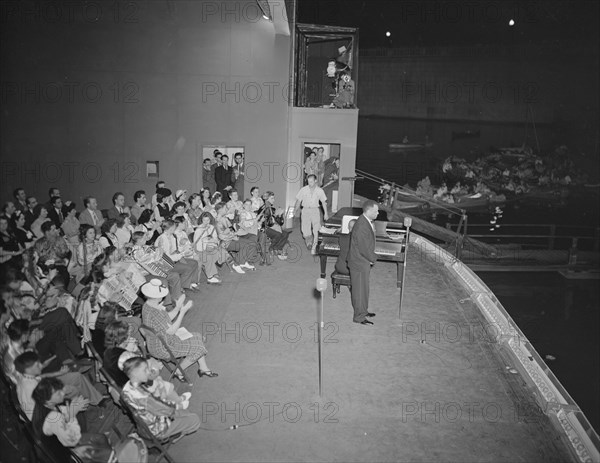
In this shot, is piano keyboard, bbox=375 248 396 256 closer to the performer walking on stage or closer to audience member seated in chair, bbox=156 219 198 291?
the performer walking on stage

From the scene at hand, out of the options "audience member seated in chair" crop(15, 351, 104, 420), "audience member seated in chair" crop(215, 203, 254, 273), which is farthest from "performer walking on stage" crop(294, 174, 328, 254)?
"audience member seated in chair" crop(15, 351, 104, 420)

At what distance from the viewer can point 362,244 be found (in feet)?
28.3

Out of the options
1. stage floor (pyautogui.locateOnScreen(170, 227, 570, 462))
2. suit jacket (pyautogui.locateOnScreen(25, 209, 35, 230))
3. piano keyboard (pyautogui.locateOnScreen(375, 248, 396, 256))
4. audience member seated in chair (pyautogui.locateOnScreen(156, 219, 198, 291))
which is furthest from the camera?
suit jacket (pyautogui.locateOnScreen(25, 209, 35, 230))

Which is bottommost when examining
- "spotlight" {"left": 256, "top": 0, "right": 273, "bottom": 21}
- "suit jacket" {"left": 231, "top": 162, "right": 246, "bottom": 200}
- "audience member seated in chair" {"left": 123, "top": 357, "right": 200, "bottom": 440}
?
"audience member seated in chair" {"left": 123, "top": 357, "right": 200, "bottom": 440}

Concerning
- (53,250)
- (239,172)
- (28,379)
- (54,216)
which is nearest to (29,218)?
(54,216)

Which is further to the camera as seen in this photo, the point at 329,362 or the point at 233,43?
the point at 233,43

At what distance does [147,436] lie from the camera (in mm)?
5371

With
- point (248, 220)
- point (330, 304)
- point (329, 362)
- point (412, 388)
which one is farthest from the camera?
point (248, 220)

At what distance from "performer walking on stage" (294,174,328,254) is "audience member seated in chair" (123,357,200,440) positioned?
6.82 metres

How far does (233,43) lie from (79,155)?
4564mm

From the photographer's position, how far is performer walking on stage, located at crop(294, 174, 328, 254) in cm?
1222

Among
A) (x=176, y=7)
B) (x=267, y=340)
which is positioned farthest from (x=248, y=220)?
(x=176, y=7)

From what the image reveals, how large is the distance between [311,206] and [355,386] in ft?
18.7

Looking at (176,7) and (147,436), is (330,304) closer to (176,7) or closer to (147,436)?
(147,436)
